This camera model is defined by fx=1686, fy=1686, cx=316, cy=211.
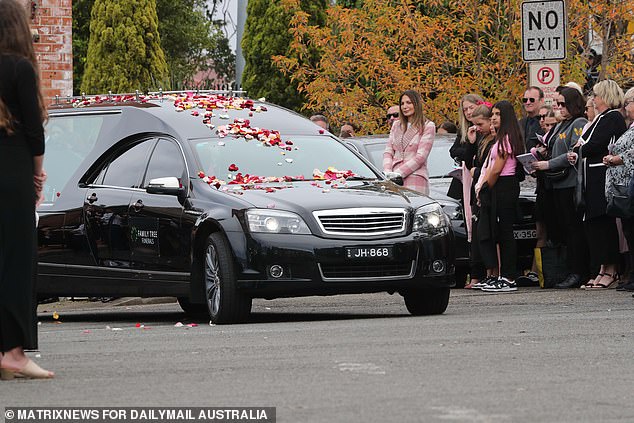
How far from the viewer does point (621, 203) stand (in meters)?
16.2

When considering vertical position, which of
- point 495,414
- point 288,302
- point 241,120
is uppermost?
point 241,120

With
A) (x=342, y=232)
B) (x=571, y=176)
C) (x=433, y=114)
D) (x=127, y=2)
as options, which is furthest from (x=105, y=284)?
(x=127, y=2)

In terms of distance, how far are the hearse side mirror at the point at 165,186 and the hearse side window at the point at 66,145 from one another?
1900mm

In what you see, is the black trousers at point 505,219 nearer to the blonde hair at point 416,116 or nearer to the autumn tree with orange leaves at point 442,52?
the blonde hair at point 416,116

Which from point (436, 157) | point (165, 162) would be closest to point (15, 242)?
point (165, 162)

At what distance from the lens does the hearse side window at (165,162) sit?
14.1 meters

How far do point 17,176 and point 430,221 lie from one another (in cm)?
478

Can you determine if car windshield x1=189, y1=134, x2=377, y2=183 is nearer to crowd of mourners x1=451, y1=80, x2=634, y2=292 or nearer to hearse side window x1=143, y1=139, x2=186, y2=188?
hearse side window x1=143, y1=139, x2=186, y2=188

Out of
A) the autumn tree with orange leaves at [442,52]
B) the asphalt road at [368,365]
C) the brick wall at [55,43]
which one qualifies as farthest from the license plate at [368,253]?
the brick wall at [55,43]

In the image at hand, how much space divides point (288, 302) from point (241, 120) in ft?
8.55

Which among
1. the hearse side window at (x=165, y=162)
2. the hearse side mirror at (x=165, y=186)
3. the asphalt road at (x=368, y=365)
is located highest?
the hearse side window at (x=165, y=162)

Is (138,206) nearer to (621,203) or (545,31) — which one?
(621,203)

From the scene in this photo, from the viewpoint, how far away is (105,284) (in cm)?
1470

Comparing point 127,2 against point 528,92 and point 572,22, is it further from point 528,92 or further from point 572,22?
point 528,92
